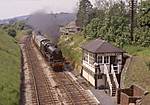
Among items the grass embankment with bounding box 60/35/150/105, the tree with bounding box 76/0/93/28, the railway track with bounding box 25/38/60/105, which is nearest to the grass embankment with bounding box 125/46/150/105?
the grass embankment with bounding box 60/35/150/105

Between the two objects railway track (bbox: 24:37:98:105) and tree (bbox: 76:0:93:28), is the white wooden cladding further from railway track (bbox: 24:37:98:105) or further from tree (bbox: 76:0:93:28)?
tree (bbox: 76:0:93:28)

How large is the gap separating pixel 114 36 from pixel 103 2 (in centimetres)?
4507

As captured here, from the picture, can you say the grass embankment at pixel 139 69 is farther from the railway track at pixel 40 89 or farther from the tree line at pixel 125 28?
the railway track at pixel 40 89

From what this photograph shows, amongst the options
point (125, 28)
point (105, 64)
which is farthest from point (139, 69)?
point (125, 28)

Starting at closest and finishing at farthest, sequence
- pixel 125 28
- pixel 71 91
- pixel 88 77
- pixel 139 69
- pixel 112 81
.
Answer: pixel 139 69 → pixel 71 91 → pixel 112 81 → pixel 88 77 → pixel 125 28

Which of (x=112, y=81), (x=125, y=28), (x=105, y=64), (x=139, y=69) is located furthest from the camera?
(x=125, y=28)

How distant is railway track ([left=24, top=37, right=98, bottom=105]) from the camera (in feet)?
94.8

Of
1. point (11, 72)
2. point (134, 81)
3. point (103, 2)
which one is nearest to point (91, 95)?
point (134, 81)

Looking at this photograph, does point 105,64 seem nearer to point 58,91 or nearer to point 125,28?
point 58,91

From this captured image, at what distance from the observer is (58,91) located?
33000 mm

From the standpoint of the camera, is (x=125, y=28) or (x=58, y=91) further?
(x=125, y=28)

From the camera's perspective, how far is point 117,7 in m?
64.8

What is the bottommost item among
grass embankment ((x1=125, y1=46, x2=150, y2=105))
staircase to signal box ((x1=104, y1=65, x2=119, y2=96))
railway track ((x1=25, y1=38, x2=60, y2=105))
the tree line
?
railway track ((x1=25, y1=38, x2=60, y2=105))

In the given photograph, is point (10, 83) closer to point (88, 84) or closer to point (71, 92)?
point (71, 92)
